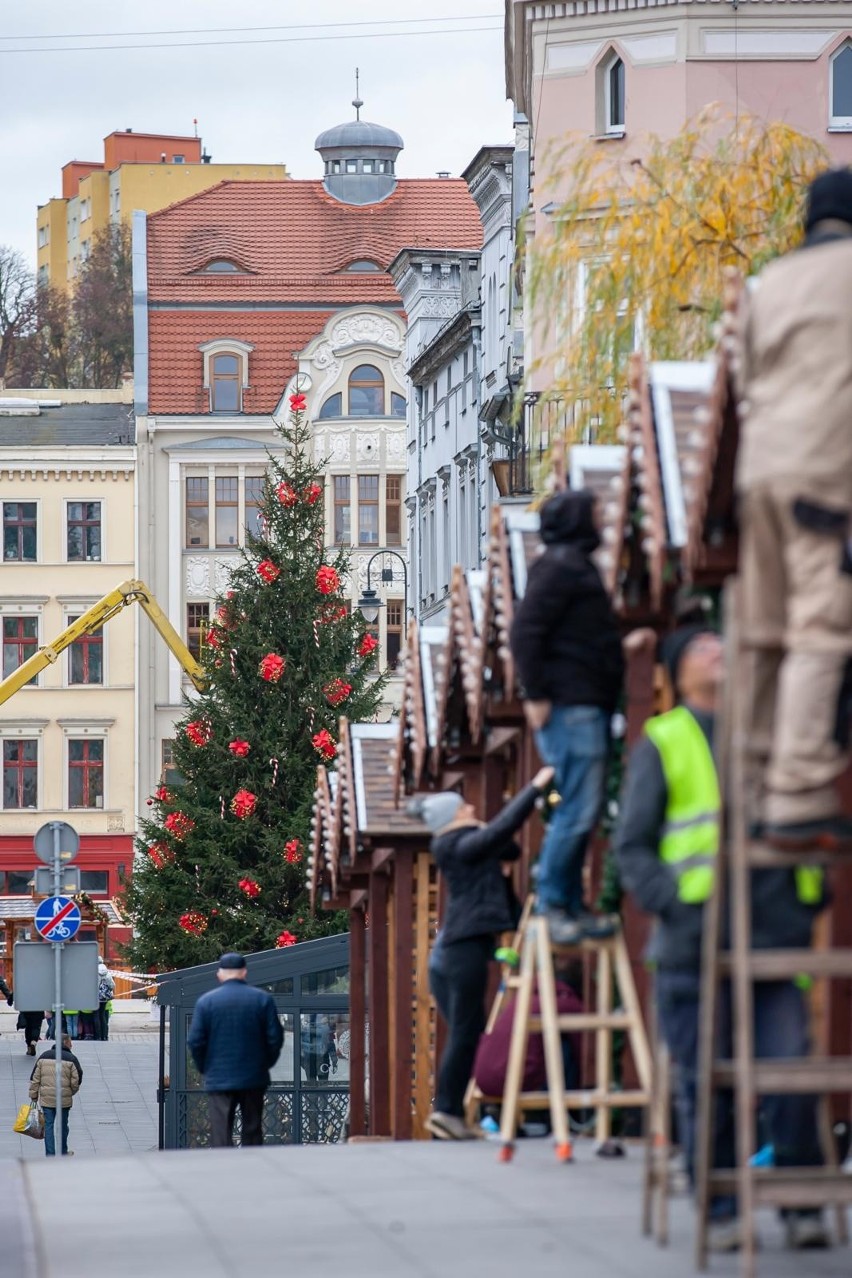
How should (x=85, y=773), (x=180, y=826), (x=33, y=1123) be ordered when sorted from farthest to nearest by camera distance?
1. (x=85, y=773)
2. (x=180, y=826)
3. (x=33, y=1123)

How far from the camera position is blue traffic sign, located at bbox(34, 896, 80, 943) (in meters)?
29.5

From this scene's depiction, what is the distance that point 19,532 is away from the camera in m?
74.1

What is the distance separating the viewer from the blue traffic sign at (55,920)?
29.5 metres

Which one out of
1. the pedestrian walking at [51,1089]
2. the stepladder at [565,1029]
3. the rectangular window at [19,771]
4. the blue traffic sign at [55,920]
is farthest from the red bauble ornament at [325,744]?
the rectangular window at [19,771]

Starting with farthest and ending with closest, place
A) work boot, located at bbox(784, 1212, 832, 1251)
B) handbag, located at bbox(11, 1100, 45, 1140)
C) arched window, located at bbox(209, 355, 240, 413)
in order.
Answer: arched window, located at bbox(209, 355, 240, 413), handbag, located at bbox(11, 1100, 45, 1140), work boot, located at bbox(784, 1212, 832, 1251)

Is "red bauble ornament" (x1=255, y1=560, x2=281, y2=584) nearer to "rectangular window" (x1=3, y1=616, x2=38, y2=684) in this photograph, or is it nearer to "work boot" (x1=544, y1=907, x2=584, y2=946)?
"work boot" (x1=544, y1=907, x2=584, y2=946)

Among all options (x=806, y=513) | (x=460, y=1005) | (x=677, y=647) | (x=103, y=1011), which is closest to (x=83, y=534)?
(x=103, y=1011)

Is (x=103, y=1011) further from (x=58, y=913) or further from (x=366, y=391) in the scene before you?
(x=366, y=391)

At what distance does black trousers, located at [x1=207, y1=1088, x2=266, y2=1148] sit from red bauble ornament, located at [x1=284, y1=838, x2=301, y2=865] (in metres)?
20.9

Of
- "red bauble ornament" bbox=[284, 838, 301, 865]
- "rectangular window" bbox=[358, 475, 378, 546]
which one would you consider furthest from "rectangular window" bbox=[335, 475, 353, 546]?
"red bauble ornament" bbox=[284, 838, 301, 865]

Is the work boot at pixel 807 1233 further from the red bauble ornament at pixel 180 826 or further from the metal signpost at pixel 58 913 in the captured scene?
the red bauble ornament at pixel 180 826

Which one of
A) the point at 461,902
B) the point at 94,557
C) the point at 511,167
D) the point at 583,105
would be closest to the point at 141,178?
the point at 94,557

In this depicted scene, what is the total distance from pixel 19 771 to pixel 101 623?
8.60 m

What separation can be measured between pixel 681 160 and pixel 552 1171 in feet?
35.0
